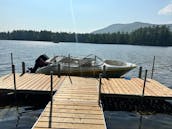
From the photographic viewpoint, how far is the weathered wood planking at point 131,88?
10.7 m

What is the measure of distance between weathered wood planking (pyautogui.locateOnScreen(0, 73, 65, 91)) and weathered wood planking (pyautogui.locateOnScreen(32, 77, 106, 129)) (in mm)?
964

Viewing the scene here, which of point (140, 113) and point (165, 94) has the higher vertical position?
point (165, 94)

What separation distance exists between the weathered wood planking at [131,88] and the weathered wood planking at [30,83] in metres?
2.74

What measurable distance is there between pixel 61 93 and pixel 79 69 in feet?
17.4

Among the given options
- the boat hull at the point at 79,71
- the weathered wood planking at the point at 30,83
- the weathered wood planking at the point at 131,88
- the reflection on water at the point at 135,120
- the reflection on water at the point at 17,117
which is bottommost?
the reflection on water at the point at 135,120

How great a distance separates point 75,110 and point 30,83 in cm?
486

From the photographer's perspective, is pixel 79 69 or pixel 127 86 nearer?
pixel 127 86

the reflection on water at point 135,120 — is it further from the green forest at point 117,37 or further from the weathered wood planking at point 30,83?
the green forest at point 117,37

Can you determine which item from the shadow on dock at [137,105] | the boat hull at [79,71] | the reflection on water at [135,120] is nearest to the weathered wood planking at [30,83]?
the boat hull at [79,71]

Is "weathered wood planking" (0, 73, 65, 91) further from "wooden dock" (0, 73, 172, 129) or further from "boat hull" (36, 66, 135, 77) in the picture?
"boat hull" (36, 66, 135, 77)

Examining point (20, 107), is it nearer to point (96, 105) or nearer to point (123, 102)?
point (96, 105)

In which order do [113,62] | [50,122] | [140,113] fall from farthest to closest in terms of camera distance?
[113,62], [140,113], [50,122]

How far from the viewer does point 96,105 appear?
333 inches

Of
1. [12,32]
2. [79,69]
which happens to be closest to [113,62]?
[79,69]
